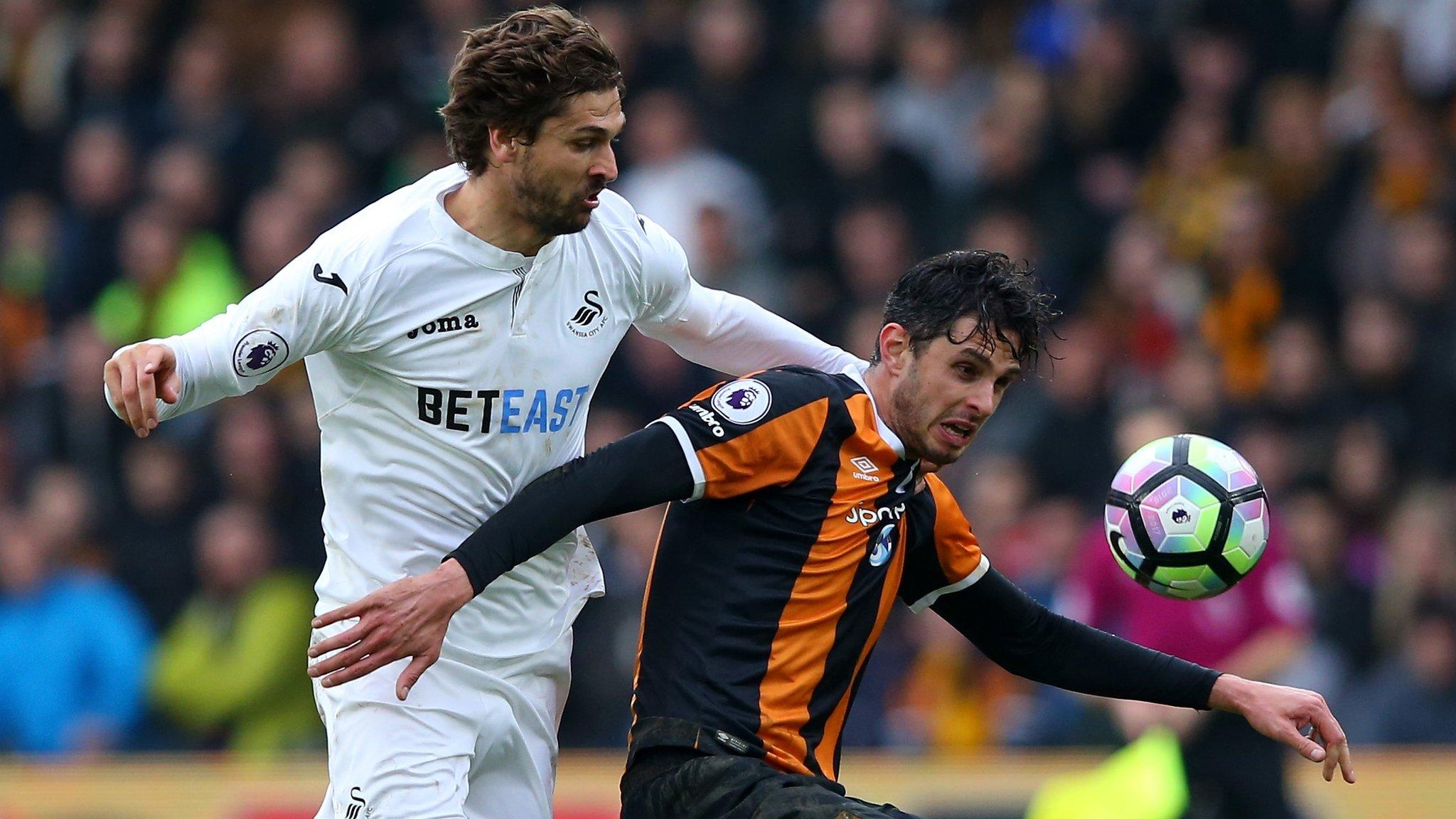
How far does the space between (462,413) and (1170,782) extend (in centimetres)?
419

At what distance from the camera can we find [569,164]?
449 cm

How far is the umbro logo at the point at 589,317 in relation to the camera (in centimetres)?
475

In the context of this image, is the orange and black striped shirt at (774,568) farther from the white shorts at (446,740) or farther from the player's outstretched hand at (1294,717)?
the player's outstretched hand at (1294,717)

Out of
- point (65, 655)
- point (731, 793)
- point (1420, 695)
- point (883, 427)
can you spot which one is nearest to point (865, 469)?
point (883, 427)

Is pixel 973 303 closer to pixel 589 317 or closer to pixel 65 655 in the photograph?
pixel 589 317

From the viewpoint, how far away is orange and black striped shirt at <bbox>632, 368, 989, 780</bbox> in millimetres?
4395

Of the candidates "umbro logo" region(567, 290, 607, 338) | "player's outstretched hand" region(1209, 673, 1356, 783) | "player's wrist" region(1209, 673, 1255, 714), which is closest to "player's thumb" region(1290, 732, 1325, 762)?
"player's outstretched hand" region(1209, 673, 1356, 783)

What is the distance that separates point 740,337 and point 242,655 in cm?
568

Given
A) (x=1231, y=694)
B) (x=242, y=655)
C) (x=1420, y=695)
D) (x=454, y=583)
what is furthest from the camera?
(x=242, y=655)

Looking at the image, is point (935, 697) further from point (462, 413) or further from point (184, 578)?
point (462, 413)

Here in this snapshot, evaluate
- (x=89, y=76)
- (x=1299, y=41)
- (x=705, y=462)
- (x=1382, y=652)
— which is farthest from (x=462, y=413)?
(x=89, y=76)

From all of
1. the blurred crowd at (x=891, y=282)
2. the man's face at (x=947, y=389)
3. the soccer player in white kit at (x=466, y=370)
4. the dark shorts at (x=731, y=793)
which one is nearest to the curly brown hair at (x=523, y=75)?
the soccer player in white kit at (x=466, y=370)

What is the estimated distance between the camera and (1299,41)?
1103 centimetres

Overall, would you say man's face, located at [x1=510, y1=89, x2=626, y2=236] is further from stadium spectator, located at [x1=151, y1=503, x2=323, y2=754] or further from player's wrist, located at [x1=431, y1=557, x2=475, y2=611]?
stadium spectator, located at [x1=151, y1=503, x2=323, y2=754]
